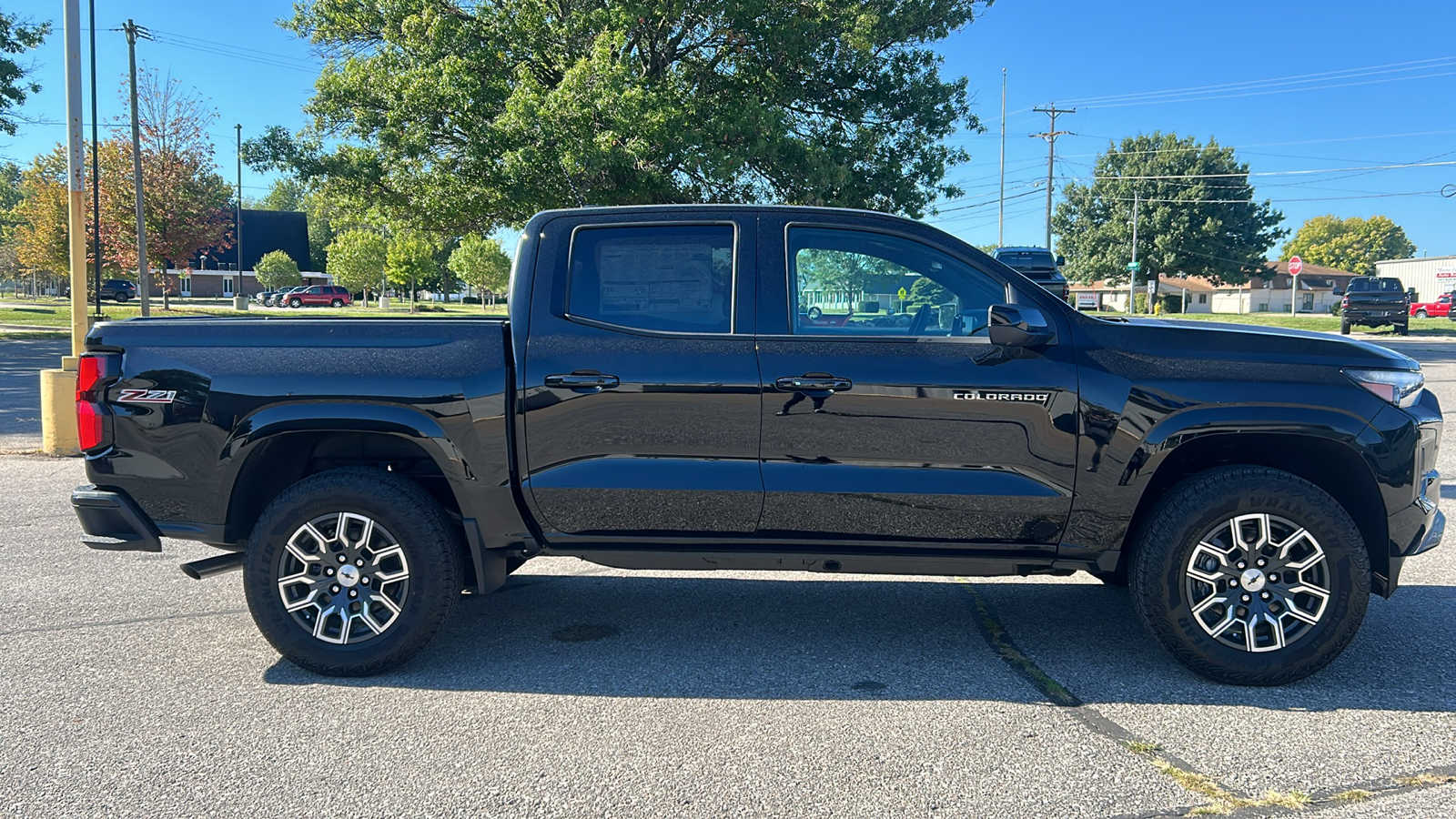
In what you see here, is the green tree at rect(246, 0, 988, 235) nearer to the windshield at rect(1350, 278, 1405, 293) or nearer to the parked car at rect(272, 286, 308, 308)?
the windshield at rect(1350, 278, 1405, 293)

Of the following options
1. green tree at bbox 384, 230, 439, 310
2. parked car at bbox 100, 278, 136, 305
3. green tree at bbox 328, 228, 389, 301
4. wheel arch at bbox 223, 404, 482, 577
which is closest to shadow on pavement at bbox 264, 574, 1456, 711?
wheel arch at bbox 223, 404, 482, 577

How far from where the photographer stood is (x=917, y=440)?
390cm

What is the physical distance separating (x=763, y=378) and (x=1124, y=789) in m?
1.93

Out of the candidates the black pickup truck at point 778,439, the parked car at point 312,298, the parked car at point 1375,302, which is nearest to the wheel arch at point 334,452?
the black pickup truck at point 778,439

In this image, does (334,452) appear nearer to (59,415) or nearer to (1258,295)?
(59,415)

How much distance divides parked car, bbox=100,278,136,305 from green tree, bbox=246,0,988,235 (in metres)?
52.3

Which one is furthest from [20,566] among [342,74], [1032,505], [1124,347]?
[342,74]

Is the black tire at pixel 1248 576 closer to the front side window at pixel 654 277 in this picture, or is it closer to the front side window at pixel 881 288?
the front side window at pixel 881 288

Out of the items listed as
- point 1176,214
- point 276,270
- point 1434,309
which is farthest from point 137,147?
point 1434,309

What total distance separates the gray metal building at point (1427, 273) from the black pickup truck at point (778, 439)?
89236 millimetres

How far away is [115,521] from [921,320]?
3514 mm

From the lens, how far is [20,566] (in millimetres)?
5613

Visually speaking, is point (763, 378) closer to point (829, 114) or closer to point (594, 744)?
point (594, 744)

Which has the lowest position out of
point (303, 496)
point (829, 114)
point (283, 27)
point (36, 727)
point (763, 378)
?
point (36, 727)
